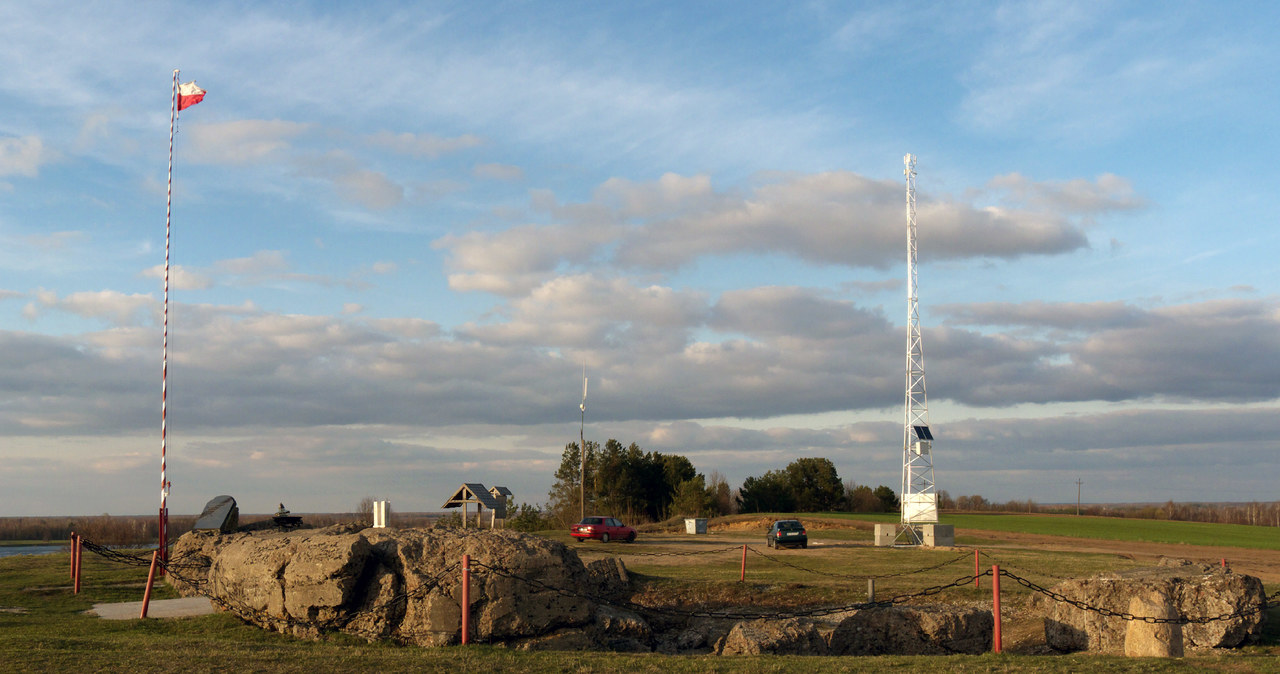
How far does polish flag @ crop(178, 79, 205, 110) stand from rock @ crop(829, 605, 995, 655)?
913 inches

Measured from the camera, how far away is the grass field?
10453 mm

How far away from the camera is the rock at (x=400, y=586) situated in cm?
1377

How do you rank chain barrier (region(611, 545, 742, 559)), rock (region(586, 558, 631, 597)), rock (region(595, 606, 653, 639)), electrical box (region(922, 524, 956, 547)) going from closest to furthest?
rock (region(595, 606, 653, 639)), rock (region(586, 558, 631, 597)), chain barrier (region(611, 545, 742, 559)), electrical box (region(922, 524, 956, 547))

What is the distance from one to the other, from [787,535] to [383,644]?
2896cm

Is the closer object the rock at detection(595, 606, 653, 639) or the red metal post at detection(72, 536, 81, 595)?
the rock at detection(595, 606, 653, 639)

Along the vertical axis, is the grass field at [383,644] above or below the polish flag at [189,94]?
below

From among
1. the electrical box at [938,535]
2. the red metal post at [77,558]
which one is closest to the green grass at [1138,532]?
the electrical box at [938,535]

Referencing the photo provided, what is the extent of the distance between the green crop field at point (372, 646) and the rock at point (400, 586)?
461 mm

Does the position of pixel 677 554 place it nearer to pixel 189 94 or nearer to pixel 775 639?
pixel 775 639

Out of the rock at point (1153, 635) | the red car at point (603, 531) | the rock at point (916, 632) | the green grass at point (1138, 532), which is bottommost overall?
the green grass at point (1138, 532)

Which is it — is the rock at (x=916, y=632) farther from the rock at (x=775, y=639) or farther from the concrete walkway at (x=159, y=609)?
the concrete walkway at (x=159, y=609)

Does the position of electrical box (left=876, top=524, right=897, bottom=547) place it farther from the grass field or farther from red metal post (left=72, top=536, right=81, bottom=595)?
red metal post (left=72, top=536, right=81, bottom=595)

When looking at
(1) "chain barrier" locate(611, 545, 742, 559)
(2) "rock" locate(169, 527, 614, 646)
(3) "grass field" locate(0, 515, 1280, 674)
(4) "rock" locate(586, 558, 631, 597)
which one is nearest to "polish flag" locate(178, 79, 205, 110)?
(3) "grass field" locate(0, 515, 1280, 674)

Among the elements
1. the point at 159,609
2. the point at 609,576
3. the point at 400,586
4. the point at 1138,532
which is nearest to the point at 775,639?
the point at 400,586
